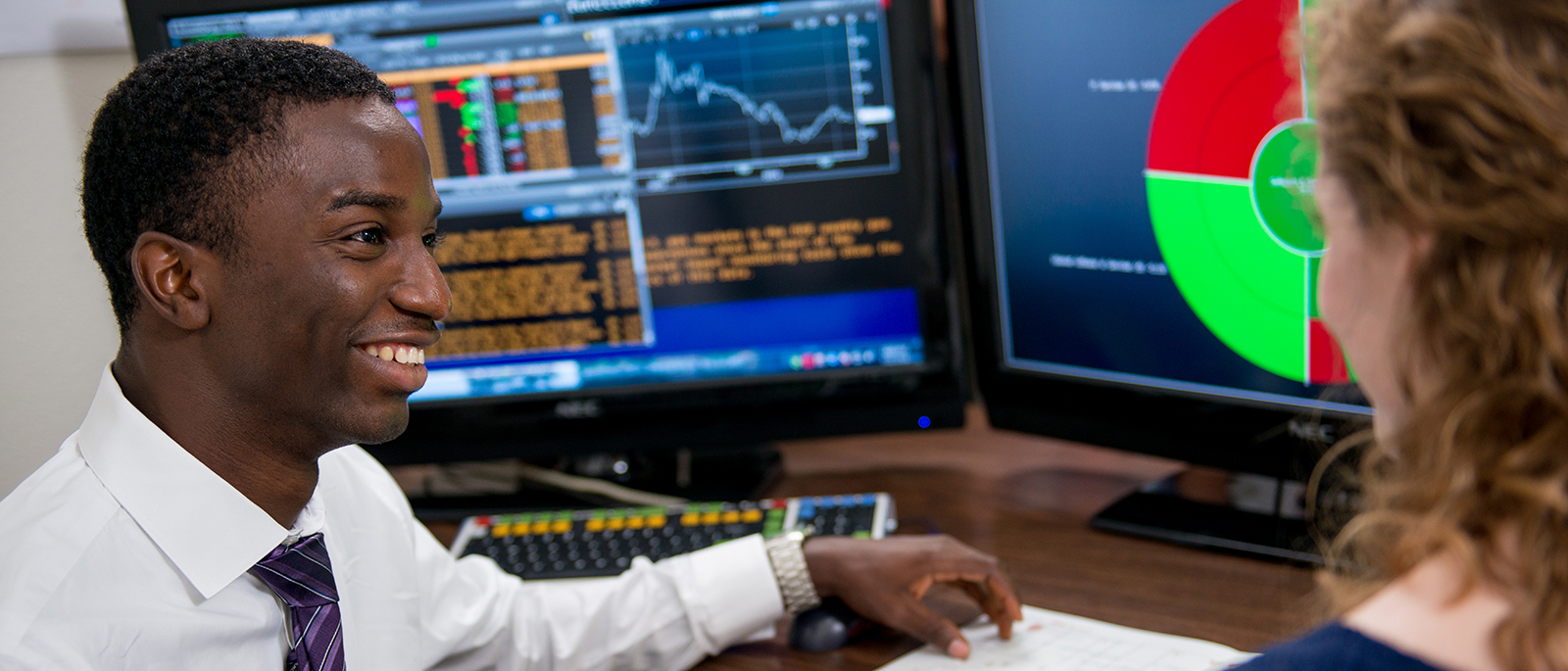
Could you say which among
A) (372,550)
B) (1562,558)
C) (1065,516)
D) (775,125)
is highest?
(775,125)

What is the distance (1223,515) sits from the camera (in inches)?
40.0

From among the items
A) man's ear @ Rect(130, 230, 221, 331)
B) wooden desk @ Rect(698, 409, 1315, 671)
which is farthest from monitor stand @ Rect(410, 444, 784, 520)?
man's ear @ Rect(130, 230, 221, 331)

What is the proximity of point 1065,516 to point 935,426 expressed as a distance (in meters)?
0.17

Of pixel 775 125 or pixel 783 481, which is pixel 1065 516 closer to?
pixel 783 481

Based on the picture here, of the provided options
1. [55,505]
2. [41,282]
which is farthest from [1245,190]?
[41,282]

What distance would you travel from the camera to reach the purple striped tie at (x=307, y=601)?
70cm

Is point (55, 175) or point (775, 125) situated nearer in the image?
point (55, 175)

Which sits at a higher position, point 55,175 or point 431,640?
point 55,175

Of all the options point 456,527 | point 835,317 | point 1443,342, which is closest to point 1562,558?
point 1443,342

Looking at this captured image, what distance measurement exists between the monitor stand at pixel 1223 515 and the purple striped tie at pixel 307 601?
0.64 m

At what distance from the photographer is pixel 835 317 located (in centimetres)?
114

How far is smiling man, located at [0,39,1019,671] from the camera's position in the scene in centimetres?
63

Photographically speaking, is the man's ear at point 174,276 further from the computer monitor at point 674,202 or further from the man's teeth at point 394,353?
the computer monitor at point 674,202

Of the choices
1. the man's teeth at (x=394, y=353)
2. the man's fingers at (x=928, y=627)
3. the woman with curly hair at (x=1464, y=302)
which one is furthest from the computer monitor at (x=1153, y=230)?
the man's teeth at (x=394, y=353)
